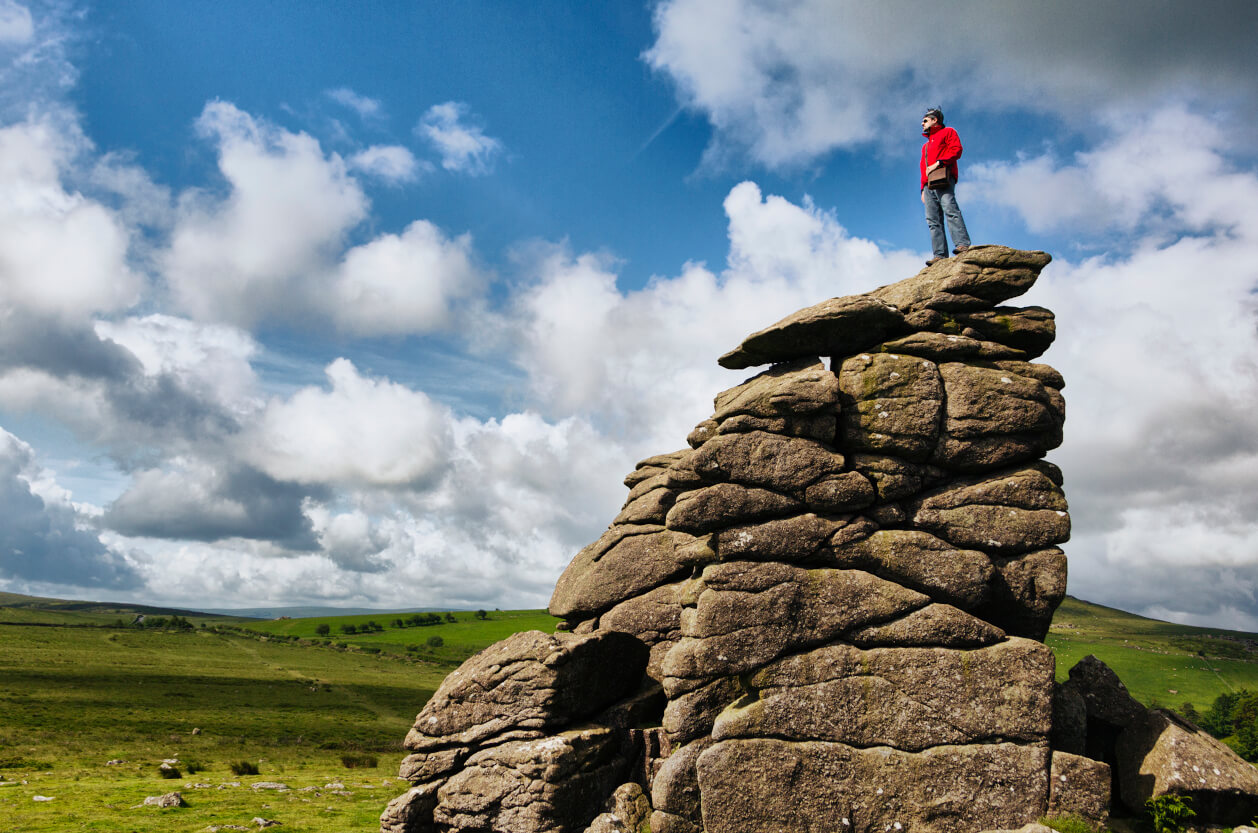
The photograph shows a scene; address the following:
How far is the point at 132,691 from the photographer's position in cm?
12000

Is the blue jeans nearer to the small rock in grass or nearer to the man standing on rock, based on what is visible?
the man standing on rock

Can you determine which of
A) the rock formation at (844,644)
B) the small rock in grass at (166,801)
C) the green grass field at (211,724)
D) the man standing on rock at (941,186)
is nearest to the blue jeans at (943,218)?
the man standing on rock at (941,186)

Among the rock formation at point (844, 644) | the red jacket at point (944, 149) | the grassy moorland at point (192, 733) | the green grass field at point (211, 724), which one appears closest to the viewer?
the rock formation at point (844, 644)

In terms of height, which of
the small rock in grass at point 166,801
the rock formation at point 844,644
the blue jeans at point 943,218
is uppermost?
the blue jeans at point 943,218

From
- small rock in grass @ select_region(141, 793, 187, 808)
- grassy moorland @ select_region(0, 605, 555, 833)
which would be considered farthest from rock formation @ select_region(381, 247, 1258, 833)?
small rock in grass @ select_region(141, 793, 187, 808)

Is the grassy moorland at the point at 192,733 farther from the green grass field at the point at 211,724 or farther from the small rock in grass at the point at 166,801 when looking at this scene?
the small rock in grass at the point at 166,801

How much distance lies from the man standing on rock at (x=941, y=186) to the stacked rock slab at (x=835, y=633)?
1823 millimetres

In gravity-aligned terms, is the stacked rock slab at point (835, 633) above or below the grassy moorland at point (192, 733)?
above

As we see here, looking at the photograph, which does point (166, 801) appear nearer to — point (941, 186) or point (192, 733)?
point (941, 186)

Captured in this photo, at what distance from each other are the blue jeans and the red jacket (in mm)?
737

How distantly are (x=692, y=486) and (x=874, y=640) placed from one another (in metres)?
8.73

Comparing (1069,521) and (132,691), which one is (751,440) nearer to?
(1069,521)

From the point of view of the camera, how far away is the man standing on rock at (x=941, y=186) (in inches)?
1152

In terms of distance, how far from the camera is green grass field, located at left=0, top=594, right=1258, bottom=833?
3823 centimetres
